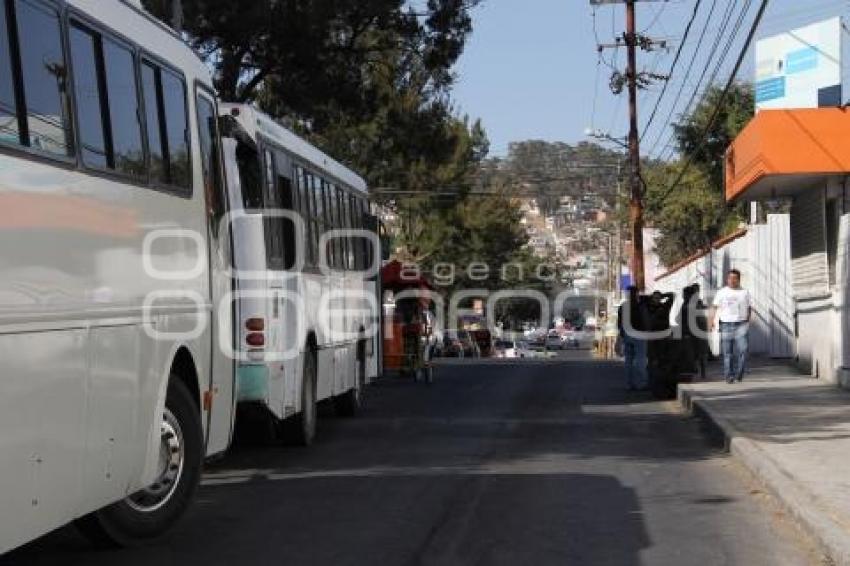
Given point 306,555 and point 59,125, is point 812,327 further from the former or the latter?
point 59,125

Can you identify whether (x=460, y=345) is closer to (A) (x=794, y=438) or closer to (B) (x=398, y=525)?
(A) (x=794, y=438)

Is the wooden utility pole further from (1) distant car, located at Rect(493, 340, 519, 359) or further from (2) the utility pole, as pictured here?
(1) distant car, located at Rect(493, 340, 519, 359)

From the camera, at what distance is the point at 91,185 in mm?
6180

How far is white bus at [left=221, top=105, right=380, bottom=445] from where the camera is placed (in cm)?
1066

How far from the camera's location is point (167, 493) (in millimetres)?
7707

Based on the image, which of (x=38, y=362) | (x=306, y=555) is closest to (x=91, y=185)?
(x=38, y=362)

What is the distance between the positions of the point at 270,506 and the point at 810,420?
743 cm

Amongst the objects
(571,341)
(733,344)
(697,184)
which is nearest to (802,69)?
(733,344)

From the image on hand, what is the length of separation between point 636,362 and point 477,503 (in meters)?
11.7

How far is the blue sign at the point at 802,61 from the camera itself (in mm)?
22281

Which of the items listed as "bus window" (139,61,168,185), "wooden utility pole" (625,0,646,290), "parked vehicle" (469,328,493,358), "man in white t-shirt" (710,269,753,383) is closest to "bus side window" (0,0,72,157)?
"bus window" (139,61,168,185)

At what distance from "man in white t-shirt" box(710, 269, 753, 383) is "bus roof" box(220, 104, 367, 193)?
21.2ft

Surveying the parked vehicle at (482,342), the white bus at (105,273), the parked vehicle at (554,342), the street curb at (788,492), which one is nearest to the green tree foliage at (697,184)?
the parked vehicle at (482,342)

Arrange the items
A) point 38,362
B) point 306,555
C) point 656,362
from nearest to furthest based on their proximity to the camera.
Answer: point 38,362
point 306,555
point 656,362
